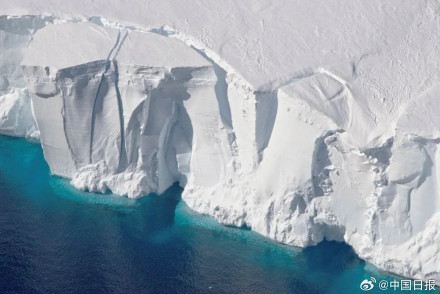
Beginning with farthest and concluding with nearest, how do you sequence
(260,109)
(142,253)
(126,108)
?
(126,108) → (142,253) → (260,109)

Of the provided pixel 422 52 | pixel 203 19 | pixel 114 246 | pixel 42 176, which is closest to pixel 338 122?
pixel 422 52

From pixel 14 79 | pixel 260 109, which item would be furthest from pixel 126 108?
pixel 14 79

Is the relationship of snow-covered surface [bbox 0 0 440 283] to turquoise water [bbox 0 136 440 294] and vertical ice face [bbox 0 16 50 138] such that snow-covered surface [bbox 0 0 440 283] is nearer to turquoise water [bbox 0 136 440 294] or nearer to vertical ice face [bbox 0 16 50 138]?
vertical ice face [bbox 0 16 50 138]

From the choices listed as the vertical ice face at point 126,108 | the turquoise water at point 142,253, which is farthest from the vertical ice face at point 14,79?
the turquoise water at point 142,253

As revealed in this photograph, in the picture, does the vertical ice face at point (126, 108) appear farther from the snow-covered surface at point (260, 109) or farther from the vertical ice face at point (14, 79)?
the vertical ice face at point (14, 79)

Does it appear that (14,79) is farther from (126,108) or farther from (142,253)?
(142,253)

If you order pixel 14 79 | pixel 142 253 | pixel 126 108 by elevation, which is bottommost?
pixel 142 253
